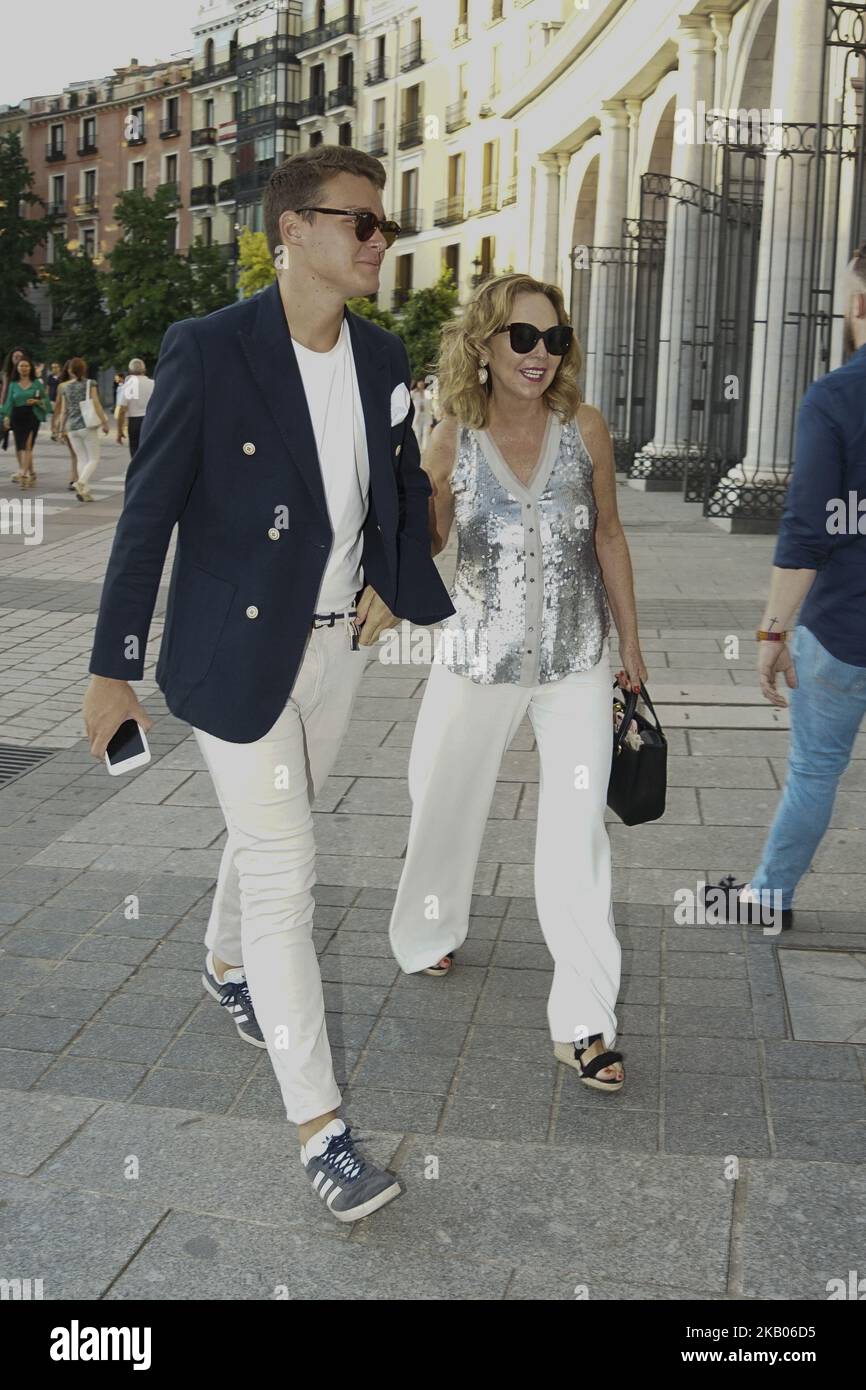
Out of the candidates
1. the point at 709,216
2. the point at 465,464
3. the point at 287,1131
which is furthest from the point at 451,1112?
the point at 709,216

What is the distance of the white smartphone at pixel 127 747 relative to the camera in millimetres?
3314

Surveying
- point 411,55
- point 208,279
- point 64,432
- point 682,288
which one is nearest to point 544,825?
point 64,432

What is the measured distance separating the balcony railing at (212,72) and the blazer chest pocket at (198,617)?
77.0 metres

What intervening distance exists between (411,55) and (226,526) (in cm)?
6114

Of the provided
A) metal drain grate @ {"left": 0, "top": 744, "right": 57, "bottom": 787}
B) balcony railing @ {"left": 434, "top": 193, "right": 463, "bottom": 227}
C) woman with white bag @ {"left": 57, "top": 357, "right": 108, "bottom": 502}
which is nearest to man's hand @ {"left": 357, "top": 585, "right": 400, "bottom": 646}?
metal drain grate @ {"left": 0, "top": 744, "right": 57, "bottom": 787}

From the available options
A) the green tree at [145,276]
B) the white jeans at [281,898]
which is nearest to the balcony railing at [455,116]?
the green tree at [145,276]

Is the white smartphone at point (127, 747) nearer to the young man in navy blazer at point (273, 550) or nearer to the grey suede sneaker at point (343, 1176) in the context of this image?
the young man in navy blazer at point (273, 550)

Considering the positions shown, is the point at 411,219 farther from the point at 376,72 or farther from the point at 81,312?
the point at 81,312

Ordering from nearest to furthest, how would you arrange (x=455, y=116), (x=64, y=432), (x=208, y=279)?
(x=64, y=432) < (x=208, y=279) < (x=455, y=116)

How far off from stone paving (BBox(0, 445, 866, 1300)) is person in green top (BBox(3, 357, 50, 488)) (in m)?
15.1

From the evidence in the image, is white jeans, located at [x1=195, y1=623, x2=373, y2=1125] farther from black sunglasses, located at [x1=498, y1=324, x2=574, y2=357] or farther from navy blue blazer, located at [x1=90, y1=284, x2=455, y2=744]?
black sunglasses, located at [x1=498, y1=324, x2=574, y2=357]

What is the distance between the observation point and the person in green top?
21.0 m

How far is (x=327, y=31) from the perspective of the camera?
66.4m

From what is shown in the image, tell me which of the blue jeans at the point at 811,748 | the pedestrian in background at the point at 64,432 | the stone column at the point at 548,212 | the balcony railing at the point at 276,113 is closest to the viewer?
the blue jeans at the point at 811,748
